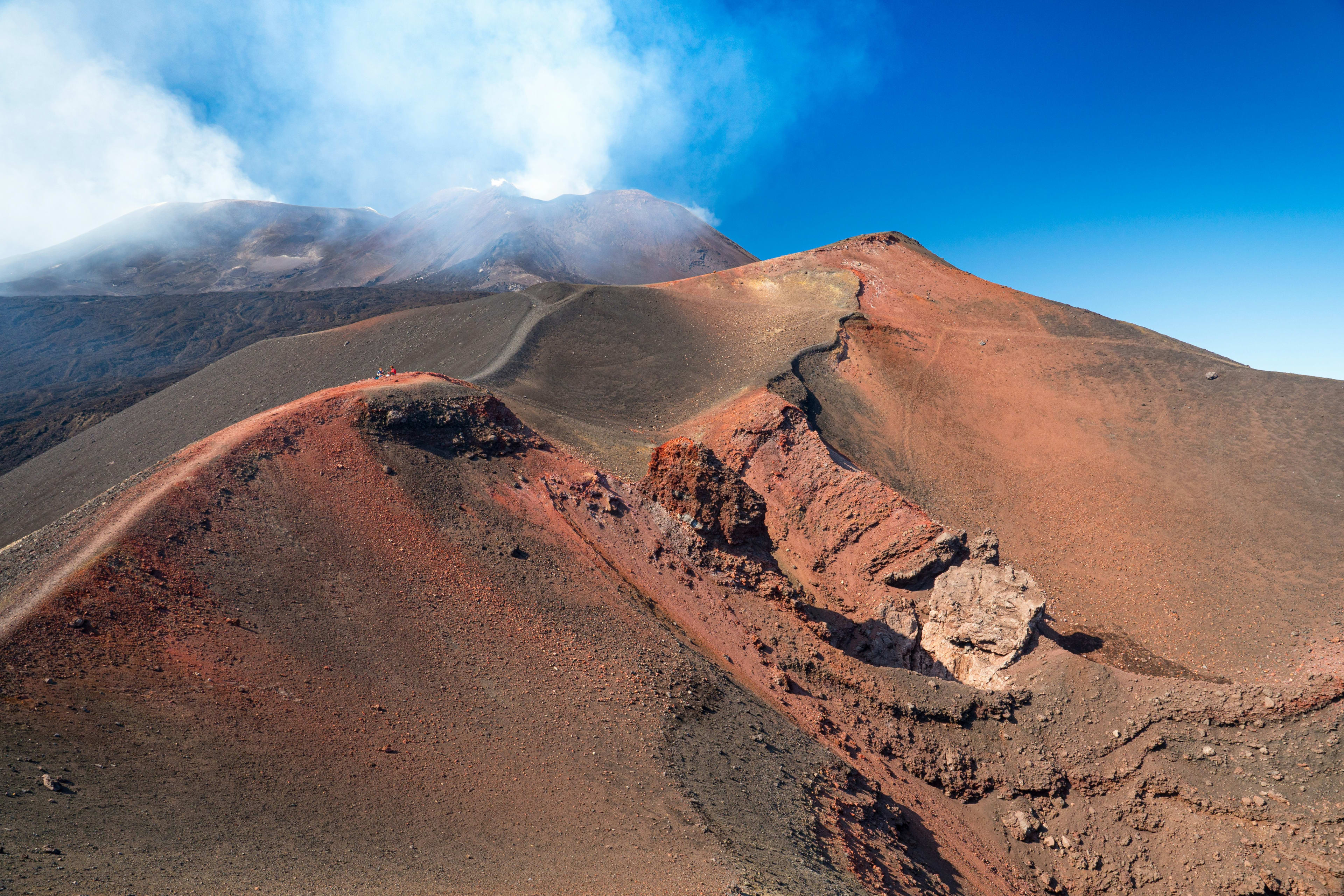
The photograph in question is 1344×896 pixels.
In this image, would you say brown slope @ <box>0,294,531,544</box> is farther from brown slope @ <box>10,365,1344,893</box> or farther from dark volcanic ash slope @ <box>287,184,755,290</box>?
dark volcanic ash slope @ <box>287,184,755,290</box>

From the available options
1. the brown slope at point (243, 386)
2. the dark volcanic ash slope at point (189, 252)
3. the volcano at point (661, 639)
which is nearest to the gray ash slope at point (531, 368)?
the brown slope at point (243, 386)

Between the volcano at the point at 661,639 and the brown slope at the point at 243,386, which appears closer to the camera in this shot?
the volcano at the point at 661,639

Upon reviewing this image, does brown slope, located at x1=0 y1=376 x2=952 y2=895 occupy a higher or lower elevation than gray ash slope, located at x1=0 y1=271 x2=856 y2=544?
lower

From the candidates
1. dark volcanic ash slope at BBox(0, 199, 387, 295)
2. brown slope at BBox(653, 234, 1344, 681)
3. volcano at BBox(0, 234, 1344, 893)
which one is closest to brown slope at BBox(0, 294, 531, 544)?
volcano at BBox(0, 234, 1344, 893)

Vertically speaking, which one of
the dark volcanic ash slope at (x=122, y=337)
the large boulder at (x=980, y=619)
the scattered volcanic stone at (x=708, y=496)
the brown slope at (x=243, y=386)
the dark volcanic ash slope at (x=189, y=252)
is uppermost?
the dark volcanic ash slope at (x=189, y=252)

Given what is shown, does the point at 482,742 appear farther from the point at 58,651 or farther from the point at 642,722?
the point at 58,651

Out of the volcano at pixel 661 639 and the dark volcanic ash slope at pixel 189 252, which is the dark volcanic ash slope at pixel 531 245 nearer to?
the dark volcanic ash slope at pixel 189 252
